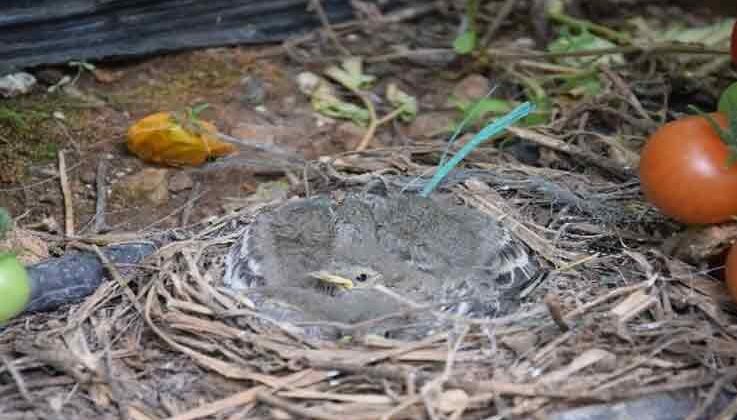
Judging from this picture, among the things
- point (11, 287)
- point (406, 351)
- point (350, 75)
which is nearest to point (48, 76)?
point (350, 75)

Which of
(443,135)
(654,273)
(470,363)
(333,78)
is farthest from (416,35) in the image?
(470,363)

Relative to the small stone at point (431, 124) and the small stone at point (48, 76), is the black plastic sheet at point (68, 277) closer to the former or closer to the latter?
Answer: the small stone at point (48, 76)

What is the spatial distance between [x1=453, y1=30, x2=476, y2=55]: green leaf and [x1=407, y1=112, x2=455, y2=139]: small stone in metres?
0.24

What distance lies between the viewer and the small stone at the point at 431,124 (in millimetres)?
3012

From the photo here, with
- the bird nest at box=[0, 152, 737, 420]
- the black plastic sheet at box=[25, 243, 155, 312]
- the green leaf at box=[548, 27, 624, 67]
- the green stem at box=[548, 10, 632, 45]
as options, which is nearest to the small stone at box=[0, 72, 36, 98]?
the black plastic sheet at box=[25, 243, 155, 312]

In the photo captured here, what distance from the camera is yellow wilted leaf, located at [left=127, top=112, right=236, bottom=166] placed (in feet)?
8.87

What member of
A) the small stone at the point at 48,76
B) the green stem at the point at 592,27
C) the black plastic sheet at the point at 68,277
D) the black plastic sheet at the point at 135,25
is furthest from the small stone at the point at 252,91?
the green stem at the point at 592,27

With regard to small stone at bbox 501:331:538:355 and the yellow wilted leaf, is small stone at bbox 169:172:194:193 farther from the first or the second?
small stone at bbox 501:331:538:355

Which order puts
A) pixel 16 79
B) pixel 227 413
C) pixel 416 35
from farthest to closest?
pixel 416 35 < pixel 16 79 < pixel 227 413

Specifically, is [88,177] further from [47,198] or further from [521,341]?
[521,341]

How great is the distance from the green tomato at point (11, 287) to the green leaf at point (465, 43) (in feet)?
5.57

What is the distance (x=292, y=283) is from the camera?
7.00 feet

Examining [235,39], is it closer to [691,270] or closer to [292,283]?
[292,283]

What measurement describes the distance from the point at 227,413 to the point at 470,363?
0.47 m
